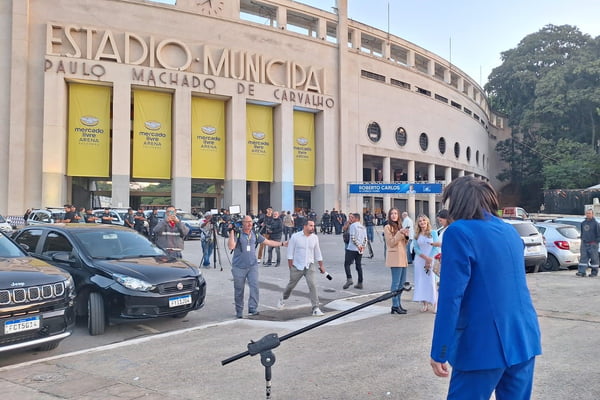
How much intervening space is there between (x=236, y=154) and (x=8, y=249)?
26.9 meters

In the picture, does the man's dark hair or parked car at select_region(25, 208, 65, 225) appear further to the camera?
parked car at select_region(25, 208, 65, 225)

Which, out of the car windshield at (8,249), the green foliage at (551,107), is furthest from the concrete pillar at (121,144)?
the green foliage at (551,107)

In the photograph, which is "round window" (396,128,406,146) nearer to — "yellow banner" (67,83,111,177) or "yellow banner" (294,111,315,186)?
"yellow banner" (294,111,315,186)

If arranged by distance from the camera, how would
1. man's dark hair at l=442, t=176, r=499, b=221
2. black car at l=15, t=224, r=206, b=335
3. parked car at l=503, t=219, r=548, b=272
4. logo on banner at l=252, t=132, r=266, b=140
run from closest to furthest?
man's dark hair at l=442, t=176, r=499, b=221
black car at l=15, t=224, r=206, b=335
parked car at l=503, t=219, r=548, b=272
logo on banner at l=252, t=132, r=266, b=140

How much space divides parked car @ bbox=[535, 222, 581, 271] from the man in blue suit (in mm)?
12614

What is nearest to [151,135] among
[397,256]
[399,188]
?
[399,188]

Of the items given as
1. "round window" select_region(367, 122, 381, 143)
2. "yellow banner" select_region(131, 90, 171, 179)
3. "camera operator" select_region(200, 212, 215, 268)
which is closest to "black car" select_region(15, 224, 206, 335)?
"camera operator" select_region(200, 212, 215, 268)

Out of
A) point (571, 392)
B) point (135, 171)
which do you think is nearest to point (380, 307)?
point (571, 392)

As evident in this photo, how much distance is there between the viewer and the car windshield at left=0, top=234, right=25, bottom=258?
21.6 feet

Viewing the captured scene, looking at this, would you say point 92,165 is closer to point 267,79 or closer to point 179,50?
point 179,50

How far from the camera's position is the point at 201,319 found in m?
8.22

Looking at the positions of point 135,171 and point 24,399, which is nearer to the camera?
point 24,399

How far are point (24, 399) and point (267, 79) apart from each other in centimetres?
3221

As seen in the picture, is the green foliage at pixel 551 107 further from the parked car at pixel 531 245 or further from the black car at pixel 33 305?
the black car at pixel 33 305
